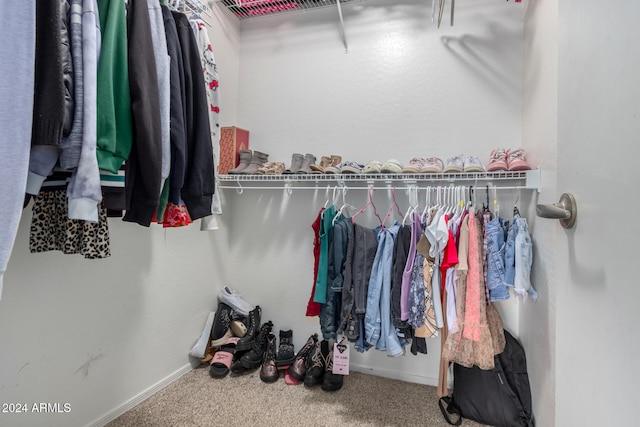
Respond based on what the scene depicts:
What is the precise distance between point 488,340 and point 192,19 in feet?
6.82

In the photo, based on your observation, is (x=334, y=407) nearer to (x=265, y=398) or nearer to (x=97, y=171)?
(x=265, y=398)

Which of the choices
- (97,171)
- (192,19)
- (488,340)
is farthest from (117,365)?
(488,340)

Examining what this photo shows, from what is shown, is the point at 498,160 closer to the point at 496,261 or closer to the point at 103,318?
the point at 496,261

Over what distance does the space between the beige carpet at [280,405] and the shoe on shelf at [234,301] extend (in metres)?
0.43

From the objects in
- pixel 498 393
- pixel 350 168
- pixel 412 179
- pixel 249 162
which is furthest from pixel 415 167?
pixel 498 393

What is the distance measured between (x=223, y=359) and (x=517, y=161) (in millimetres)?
2066

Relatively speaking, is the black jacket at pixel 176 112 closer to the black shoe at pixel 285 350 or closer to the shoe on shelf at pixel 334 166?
the shoe on shelf at pixel 334 166

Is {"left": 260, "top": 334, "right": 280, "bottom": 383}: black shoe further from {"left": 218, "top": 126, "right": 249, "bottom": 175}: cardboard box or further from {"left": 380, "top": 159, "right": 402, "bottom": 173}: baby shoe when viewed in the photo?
{"left": 380, "top": 159, "right": 402, "bottom": 173}: baby shoe

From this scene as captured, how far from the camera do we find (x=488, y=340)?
59.4 inches

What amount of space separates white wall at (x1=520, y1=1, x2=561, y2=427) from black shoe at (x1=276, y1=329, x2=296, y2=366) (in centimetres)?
135

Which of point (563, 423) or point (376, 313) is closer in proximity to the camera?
point (563, 423)

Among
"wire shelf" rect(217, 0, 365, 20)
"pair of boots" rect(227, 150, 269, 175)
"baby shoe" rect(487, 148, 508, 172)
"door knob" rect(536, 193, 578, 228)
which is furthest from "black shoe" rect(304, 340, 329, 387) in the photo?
"wire shelf" rect(217, 0, 365, 20)

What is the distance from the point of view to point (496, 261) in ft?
4.99

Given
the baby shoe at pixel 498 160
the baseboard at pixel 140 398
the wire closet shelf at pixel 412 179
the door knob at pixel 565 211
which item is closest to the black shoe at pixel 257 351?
the baseboard at pixel 140 398
